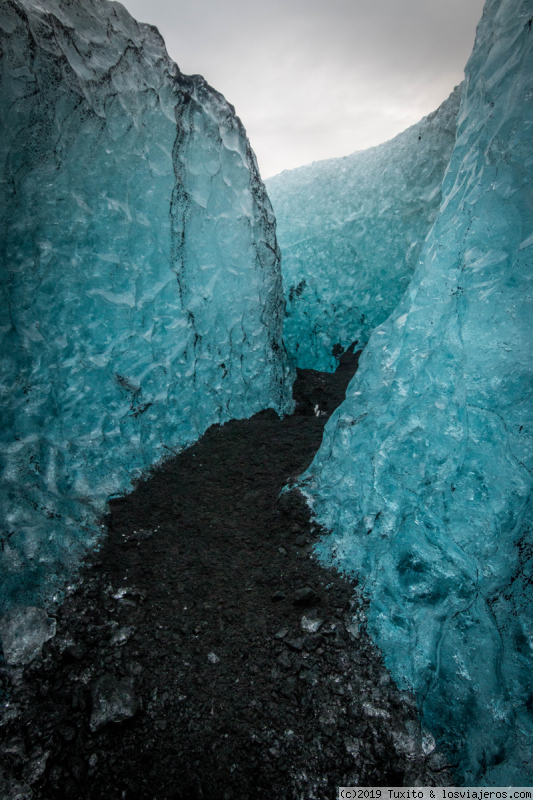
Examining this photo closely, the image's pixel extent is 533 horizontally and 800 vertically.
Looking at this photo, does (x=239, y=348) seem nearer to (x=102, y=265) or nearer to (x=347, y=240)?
(x=102, y=265)

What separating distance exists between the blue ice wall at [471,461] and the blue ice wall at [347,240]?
4.77 meters

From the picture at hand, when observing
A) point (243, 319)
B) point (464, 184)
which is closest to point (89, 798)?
point (464, 184)

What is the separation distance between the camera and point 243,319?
4.65 m

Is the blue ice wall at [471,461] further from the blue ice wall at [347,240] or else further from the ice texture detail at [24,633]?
the blue ice wall at [347,240]

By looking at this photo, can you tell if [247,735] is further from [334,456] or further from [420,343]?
[420,343]

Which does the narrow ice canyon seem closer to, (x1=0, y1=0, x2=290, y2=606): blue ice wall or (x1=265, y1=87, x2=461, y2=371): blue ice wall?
(x1=0, y1=0, x2=290, y2=606): blue ice wall

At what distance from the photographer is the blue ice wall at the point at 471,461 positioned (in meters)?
1.80

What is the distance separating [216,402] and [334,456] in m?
1.91

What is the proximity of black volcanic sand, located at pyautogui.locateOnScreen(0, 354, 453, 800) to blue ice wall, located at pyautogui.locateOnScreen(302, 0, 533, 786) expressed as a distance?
0.76 ft

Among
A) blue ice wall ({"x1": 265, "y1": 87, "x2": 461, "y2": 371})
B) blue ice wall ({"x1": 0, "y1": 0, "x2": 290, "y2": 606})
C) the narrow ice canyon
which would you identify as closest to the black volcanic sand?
the narrow ice canyon

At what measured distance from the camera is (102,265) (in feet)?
11.0

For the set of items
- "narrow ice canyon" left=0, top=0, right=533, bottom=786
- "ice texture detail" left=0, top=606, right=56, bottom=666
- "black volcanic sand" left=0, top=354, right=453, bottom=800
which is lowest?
"black volcanic sand" left=0, top=354, right=453, bottom=800

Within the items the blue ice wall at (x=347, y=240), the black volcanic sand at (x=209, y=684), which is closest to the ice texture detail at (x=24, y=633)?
the black volcanic sand at (x=209, y=684)

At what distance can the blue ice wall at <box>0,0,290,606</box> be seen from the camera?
106 inches
